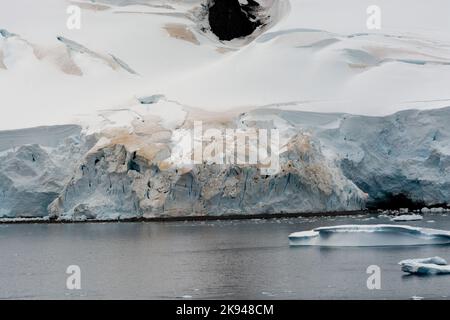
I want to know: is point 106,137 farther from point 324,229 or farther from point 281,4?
point 281,4

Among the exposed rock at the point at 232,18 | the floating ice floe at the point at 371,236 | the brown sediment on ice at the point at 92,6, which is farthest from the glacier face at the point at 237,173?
the exposed rock at the point at 232,18

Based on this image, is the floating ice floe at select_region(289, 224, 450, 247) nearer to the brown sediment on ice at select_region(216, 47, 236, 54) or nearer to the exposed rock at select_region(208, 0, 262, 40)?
the brown sediment on ice at select_region(216, 47, 236, 54)

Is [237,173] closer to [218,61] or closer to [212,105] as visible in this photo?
[212,105]

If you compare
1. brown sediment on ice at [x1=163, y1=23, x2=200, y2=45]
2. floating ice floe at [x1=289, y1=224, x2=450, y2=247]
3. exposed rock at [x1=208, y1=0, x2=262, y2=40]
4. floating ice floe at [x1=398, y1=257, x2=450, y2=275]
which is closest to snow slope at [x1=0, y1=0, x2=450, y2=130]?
brown sediment on ice at [x1=163, y1=23, x2=200, y2=45]

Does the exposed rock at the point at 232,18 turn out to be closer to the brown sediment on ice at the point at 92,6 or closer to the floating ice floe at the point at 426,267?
the brown sediment on ice at the point at 92,6

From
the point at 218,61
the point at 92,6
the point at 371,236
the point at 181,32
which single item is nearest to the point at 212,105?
the point at 218,61
